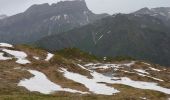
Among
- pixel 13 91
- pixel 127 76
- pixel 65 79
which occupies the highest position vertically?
pixel 13 91

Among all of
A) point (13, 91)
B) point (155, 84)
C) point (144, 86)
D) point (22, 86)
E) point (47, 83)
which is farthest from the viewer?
point (155, 84)

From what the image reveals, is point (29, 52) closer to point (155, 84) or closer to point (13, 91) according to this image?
point (155, 84)

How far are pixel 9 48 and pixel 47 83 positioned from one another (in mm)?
49365

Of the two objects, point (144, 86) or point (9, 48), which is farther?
point (9, 48)

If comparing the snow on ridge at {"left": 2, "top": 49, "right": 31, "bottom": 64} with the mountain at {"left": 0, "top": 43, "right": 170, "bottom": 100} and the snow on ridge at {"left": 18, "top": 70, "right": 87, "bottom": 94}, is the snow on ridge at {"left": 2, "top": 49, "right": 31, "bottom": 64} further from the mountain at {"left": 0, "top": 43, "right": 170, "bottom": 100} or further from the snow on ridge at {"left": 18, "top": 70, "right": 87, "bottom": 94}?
the snow on ridge at {"left": 18, "top": 70, "right": 87, "bottom": 94}

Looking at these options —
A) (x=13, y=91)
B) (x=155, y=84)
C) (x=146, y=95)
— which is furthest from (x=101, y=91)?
(x=155, y=84)

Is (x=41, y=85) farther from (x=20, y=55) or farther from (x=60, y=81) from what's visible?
(x=20, y=55)

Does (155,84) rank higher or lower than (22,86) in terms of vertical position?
lower

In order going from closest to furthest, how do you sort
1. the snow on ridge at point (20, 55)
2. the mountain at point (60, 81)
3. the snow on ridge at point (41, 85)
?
the mountain at point (60, 81) → the snow on ridge at point (41, 85) → the snow on ridge at point (20, 55)

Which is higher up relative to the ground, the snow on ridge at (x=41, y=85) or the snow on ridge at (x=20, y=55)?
the snow on ridge at (x=41, y=85)

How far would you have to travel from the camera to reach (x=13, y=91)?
200 ft

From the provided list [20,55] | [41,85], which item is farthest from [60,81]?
[20,55]

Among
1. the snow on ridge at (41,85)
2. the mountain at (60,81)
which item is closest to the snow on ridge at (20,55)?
the mountain at (60,81)

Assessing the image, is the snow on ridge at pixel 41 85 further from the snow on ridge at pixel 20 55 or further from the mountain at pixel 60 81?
the snow on ridge at pixel 20 55
